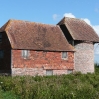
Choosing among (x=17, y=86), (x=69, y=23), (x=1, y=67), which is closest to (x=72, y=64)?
(x=69, y=23)

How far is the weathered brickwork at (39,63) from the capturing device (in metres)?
35.1

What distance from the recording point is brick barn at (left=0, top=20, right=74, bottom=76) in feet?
116

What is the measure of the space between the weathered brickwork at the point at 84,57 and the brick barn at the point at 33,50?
0.92 metres

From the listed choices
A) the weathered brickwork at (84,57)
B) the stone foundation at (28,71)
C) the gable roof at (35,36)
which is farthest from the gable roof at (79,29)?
the stone foundation at (28,71)

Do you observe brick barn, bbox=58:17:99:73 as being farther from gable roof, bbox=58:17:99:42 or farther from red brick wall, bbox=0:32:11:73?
red brick wall, bbox=0:32:11:73

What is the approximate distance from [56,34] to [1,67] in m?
9.31

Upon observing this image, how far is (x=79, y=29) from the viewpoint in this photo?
4222 cm

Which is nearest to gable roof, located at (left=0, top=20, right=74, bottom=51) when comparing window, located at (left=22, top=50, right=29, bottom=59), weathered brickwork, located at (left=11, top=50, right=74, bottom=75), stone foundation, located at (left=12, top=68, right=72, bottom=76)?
window, located at (left=22, top=50, right=29, bottom=59)

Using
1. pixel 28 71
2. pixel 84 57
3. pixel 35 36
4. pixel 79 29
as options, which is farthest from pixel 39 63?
pixel 79 29

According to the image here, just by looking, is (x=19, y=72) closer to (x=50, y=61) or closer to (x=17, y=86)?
(x=50, y=61)

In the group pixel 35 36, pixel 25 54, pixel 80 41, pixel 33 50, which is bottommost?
pixel 25 54

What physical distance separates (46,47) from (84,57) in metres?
6.49

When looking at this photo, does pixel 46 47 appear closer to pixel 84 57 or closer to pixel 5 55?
pixel 5 55

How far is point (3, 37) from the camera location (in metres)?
36.6
